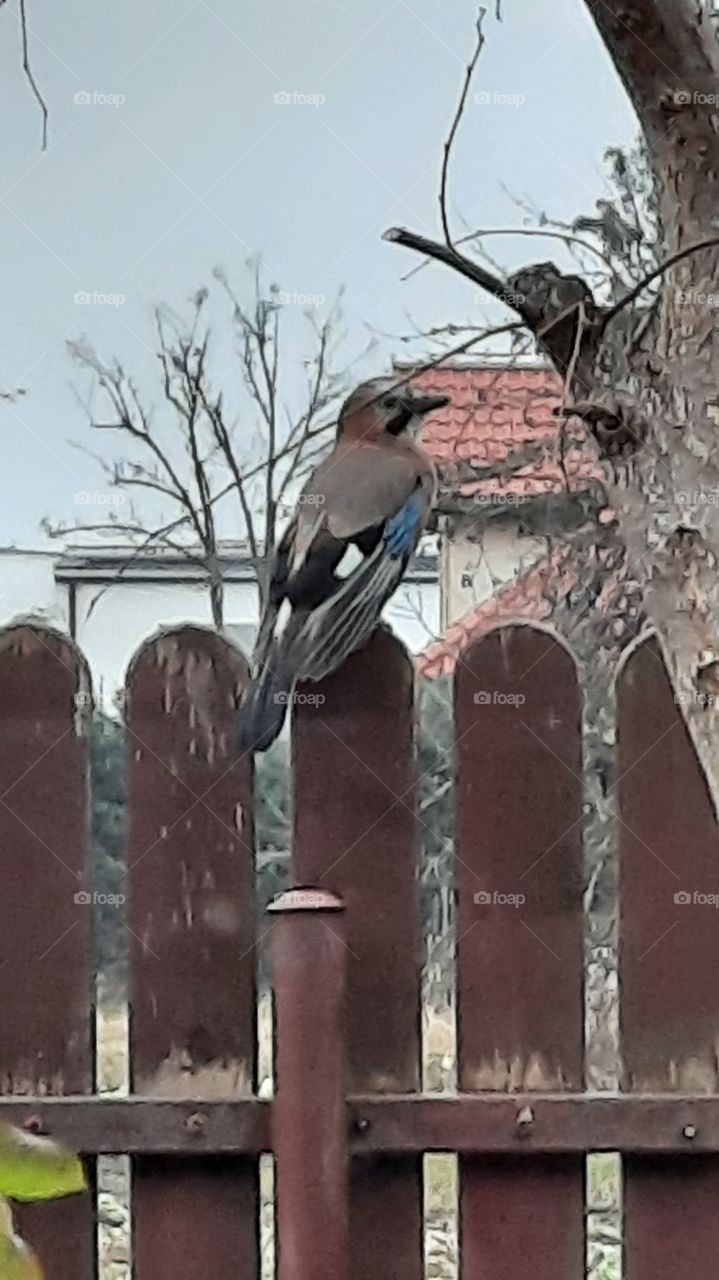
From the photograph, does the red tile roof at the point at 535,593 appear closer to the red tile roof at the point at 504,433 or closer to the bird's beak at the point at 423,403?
the red tile roof at the point at 504,433

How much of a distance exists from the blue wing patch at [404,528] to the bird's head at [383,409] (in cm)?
8

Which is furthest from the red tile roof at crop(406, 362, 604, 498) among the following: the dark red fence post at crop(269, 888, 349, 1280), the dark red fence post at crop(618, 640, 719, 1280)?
the dark red fence post at crop(269, 888, 349, 1280)

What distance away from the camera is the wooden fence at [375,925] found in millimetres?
922

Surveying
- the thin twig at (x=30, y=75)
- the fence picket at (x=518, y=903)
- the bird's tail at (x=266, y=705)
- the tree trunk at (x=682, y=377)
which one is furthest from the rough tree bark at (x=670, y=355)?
the thin twig at (x=30, y=75)

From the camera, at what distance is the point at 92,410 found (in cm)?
133

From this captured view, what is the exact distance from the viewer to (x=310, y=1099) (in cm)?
88

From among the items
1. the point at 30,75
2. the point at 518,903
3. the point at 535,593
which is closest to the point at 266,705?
the point at 518,903

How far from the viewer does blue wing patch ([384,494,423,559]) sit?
954 mm

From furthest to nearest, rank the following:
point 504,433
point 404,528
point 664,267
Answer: point 504,433, point 404,528, point 664,267

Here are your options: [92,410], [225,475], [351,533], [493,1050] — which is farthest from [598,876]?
[92,410]

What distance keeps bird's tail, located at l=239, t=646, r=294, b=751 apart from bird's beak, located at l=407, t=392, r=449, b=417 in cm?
25

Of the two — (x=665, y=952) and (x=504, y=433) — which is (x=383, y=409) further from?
(x=665, y=952)

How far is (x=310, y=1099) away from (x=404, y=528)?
15.7 inches

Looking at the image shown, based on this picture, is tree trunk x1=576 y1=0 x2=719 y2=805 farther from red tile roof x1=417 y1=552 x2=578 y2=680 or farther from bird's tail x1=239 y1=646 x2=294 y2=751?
red tile roof x1=417 y1=552 x2=578 y2=680
